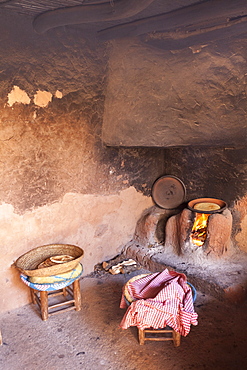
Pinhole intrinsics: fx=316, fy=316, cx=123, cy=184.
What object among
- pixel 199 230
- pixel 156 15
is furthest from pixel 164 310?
pixel 156 15

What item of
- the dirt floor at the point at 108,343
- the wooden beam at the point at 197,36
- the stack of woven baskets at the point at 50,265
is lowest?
the dirt floor at the point at 108,343

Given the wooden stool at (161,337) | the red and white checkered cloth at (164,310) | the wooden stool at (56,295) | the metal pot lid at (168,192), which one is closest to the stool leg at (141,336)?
the wooden stool at (161,337)

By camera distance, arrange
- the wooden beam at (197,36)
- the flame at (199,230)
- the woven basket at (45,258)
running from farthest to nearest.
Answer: the flame at (199,230)
the woven basket at (45,258)
the wooden beam at (197,36)

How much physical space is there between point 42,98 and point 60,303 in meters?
2.52

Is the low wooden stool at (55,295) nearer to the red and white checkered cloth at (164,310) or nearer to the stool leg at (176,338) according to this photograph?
the red and white checkered cloth at (164,310)

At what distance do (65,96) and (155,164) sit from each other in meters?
2.03

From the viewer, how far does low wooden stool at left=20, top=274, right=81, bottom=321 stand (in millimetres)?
3480

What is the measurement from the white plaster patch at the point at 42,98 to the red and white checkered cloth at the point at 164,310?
249 cm

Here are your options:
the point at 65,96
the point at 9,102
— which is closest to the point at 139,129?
the point at 65,96

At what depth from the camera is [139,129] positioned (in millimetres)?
4352

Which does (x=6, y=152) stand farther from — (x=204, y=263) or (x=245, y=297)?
(x=245, y=297)

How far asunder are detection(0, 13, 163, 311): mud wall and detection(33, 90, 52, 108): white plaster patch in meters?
0.01

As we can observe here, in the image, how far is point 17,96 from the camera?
3625 mm

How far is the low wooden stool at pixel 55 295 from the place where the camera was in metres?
3.48
